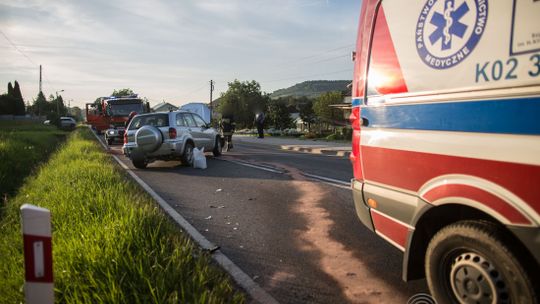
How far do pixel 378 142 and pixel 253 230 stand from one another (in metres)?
2.55

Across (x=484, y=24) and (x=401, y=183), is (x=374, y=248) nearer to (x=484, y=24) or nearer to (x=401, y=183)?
(x=401, y=183)

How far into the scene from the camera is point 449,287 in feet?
9.01

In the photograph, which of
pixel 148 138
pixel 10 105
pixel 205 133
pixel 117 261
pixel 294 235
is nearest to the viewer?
pixel 117 261

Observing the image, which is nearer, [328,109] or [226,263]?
[226,263]

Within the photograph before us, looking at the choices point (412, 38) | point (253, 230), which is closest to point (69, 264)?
point (253, 230)

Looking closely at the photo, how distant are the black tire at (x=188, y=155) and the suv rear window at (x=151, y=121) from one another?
92 cm

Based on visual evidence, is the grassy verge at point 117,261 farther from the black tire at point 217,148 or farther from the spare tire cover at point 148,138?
the black tire at point 217,148

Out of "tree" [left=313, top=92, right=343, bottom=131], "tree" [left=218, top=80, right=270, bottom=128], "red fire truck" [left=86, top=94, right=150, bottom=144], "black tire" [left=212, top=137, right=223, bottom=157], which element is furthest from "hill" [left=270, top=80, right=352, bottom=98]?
"black tire" [left=212, top=137, right=223, bottom=157]

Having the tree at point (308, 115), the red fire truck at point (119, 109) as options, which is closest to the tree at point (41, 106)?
the tree at point (308, 115)

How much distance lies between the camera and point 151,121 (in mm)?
12461

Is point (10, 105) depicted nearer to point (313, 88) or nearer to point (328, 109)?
point (328, 109)

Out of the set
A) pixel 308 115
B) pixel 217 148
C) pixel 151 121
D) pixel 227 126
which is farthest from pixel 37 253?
pixel 308 115

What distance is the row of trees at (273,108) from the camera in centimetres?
6066

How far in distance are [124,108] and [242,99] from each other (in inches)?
2173
